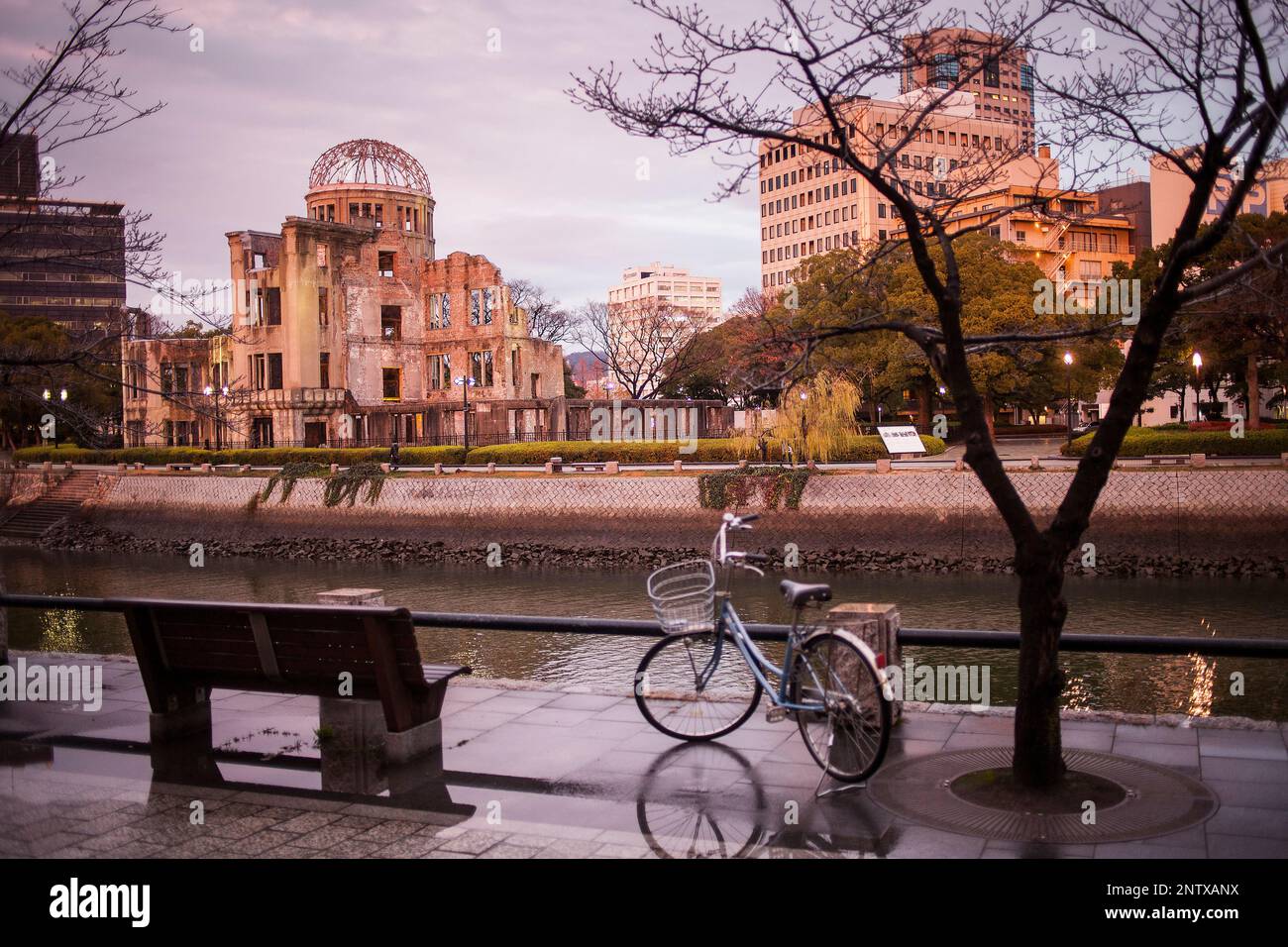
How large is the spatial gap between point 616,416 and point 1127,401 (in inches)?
1959

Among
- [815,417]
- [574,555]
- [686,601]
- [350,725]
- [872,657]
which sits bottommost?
[574,555]

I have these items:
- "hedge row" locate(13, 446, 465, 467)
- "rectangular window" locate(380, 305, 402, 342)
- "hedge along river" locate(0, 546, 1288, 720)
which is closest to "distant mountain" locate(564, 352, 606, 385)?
"rectangular window" locate(380, 305, 402, 342)

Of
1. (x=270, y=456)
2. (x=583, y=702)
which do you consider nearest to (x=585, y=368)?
(x=270, y=456)

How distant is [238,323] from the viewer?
5775 cm

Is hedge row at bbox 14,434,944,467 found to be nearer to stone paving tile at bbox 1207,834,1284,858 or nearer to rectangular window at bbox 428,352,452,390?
rectangular window at bbox 428,352,452,390

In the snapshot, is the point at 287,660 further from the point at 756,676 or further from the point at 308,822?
the point at 756,676

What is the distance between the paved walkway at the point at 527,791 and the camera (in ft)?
16.7

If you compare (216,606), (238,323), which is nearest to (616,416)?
(238,323)

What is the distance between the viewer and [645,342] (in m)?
71.3

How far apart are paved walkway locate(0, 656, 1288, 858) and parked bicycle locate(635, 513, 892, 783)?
179mm

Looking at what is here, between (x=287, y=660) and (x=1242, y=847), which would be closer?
(x=1242, y=847)

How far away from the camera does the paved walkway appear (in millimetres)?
5098

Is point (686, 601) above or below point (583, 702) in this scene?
above

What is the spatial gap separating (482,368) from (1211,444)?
118 feet
